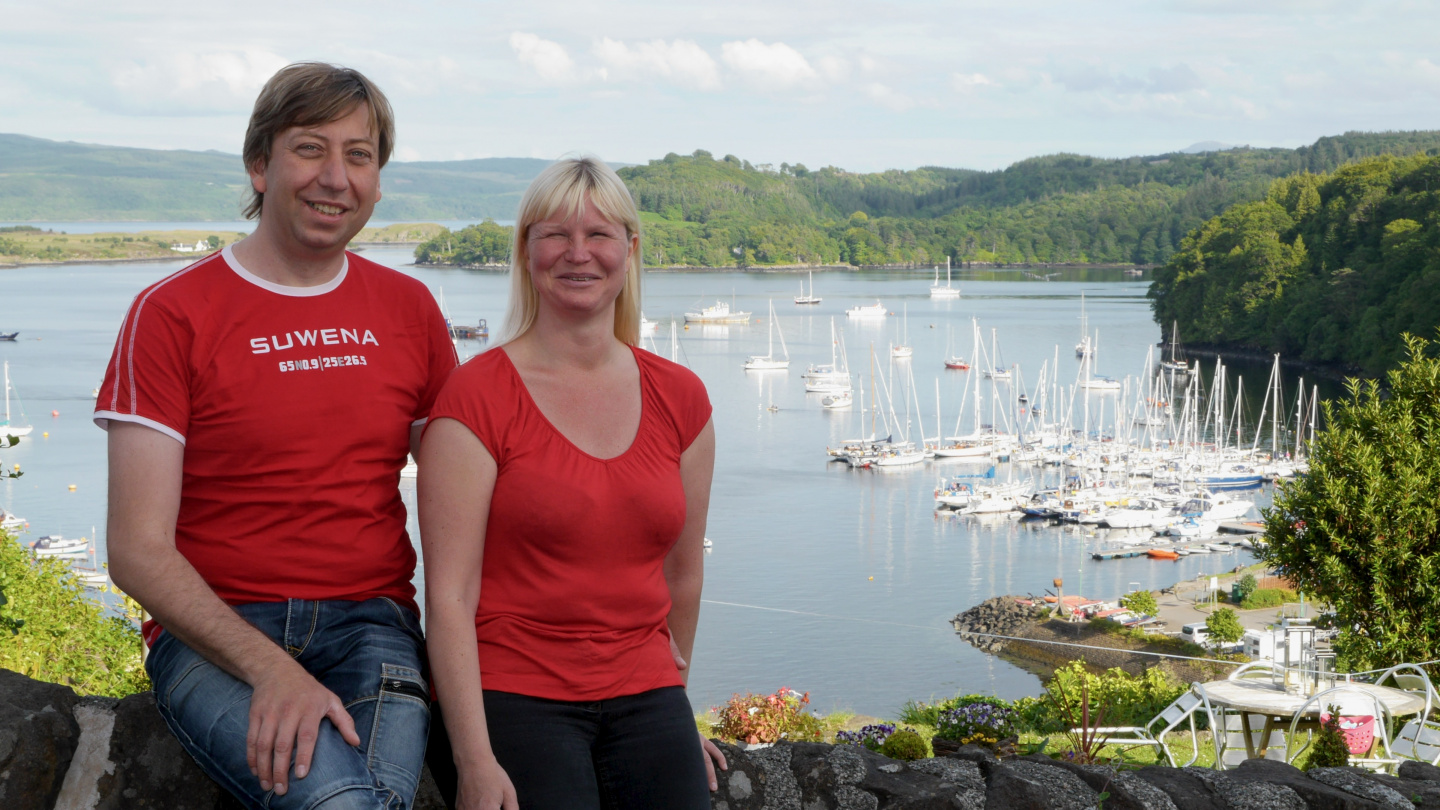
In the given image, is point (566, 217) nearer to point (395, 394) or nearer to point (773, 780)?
point (395, 394)

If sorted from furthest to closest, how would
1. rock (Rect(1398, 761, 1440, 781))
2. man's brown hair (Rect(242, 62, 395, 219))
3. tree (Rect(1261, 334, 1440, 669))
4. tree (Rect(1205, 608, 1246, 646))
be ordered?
tree (Rect(1205, 608, 1246, 646)) < tree (Rect(1261, 334, 1440, 669)) < rock (Rect(1398, 761, 1440, 781)) < man's brown hair (Rect(242, 62, 395, 219))

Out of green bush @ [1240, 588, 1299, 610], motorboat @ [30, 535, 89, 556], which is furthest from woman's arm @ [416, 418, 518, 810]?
motorboat @ [30, 535, 89, 556]

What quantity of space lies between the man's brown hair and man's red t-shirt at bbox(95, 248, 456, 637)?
0.84ft

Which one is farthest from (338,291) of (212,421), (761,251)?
(761,251)

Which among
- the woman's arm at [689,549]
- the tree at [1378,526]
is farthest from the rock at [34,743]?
the tree at [1378,526]

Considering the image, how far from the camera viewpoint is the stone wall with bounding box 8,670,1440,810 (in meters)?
2.39

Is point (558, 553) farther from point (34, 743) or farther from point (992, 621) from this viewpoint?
point (992, 621)

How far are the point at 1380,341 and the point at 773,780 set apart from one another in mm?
60920

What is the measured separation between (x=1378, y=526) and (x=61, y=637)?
1356cm

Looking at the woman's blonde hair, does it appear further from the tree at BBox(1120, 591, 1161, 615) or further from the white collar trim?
the tree at BBox(1120, 591, 1161, 615)

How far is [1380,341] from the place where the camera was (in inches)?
2194

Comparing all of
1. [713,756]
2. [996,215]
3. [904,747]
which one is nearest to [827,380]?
[904,747]

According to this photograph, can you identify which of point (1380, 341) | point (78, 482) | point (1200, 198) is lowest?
point (78, 482)

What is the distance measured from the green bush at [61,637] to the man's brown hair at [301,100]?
30.8ft
